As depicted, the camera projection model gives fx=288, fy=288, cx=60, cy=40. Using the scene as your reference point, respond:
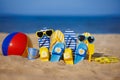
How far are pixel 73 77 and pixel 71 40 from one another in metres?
1.62

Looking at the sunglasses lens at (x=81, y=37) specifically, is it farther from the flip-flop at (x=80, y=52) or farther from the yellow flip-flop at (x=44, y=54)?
the yellow flip-flop at (x=44, y=54)

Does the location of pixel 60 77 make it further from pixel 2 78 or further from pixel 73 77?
pixel 2 78

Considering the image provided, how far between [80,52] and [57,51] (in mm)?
503

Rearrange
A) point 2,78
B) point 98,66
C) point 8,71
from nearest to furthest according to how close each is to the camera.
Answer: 1. point 2,78
2. point 8,71
3. point 98,66

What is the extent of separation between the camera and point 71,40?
6605 mm

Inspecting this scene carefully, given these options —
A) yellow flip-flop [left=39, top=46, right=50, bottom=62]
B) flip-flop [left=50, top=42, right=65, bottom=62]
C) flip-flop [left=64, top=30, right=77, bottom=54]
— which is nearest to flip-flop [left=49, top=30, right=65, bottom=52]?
flip-flop [left=64, top=30, right=77, bottom=54]

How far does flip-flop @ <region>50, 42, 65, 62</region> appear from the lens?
6.30m

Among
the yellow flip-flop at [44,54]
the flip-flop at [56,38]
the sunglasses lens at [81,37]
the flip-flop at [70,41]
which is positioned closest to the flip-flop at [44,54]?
the yellow flip-flop at [44,54]

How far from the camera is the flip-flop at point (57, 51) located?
630cm

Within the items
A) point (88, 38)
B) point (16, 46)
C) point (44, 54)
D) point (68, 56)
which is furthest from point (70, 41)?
point (16, 46)

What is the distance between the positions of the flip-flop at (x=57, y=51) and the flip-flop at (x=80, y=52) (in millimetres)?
330

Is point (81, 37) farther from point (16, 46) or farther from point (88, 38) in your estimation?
point (16, 46)

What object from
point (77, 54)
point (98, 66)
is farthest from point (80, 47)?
point (98, 66)

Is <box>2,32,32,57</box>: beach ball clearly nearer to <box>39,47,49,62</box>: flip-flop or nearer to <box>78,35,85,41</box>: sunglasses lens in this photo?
<box>39,47,49,62</box>: flip-flop
